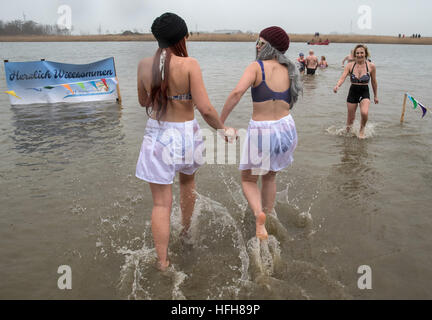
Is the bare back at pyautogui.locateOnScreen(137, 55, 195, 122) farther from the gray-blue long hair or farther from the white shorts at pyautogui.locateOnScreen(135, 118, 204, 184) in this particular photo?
the gray-blue long hair

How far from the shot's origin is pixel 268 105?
123 inches

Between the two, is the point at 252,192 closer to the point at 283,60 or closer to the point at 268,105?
the point at 268,105

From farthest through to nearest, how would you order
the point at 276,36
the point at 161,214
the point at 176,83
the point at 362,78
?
the point at 362,78
the point at 276,36
the point at 161,214
the point at 176,83

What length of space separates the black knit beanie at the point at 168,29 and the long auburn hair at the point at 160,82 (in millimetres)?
50

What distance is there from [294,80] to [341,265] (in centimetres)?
177

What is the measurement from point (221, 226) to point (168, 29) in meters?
2.22

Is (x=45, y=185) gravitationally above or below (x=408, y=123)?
below

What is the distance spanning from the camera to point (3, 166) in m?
5.65

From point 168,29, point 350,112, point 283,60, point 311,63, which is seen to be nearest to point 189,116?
point 168,29

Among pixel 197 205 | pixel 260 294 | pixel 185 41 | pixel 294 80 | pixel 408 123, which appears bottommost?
pixel 260 294

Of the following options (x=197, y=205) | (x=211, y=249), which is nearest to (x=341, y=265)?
(x=211, y=249)

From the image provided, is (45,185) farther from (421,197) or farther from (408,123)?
(408,123)

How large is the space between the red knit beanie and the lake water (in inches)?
43.3

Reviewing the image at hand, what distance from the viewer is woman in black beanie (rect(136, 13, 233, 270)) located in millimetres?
2572
